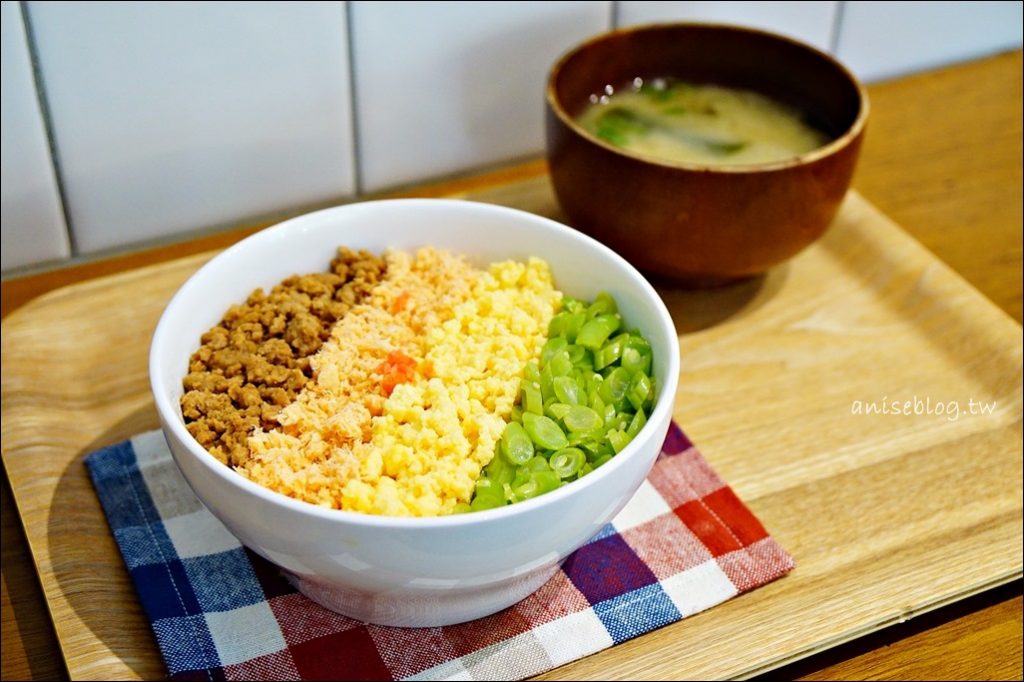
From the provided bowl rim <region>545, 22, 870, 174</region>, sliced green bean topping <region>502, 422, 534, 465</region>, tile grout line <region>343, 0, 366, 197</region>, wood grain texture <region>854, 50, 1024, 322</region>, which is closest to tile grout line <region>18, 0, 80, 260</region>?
tile grout line <region>343, 0, 366, 197</region>

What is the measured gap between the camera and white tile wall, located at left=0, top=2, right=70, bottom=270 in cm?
106

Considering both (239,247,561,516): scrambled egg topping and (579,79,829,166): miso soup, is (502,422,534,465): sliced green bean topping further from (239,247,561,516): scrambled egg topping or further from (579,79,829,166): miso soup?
(579,79,829,166): miso soup

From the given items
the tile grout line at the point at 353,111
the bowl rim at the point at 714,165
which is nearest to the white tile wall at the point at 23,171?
the tile grout line at the point at 353,111

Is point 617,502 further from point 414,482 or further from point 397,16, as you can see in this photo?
point 397,16

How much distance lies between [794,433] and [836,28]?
71cm

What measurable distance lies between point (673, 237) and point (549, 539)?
415 mm

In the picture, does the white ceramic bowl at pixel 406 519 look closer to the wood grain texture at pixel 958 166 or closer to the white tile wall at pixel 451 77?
the white tile wall at pixel 451 77


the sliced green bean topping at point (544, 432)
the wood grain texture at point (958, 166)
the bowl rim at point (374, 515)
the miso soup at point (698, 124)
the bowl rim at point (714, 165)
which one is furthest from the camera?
the wood grain texture at point (958, 166)

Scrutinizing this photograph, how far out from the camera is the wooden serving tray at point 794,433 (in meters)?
0.85

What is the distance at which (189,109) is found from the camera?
117 centimetres

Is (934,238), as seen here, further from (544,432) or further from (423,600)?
(423,600)

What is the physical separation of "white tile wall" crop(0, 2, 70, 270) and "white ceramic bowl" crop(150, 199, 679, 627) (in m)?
0.32

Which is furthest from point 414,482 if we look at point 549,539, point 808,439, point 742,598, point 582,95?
point 582,95

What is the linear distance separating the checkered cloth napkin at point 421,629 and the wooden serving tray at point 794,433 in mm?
20
